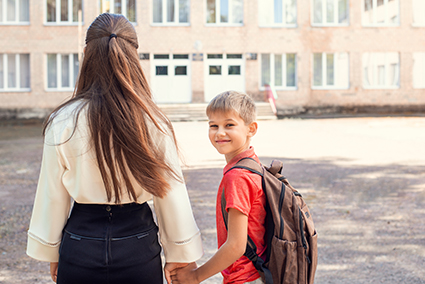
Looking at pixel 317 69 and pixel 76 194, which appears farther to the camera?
pixel 317 69

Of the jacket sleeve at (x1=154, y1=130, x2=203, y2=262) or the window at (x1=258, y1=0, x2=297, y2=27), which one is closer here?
the jacket sleeve at (x1=154, y1=130, x2=203, y2=262)

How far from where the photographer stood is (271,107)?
25.8 metres

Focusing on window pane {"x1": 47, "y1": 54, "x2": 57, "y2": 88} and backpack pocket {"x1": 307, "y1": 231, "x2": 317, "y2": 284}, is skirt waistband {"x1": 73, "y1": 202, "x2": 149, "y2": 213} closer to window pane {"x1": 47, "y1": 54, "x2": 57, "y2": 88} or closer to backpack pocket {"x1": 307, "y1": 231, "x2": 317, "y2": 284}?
backpack pocket {"x1": 307, "y1": 231, "x2": 317, "y2": 284}

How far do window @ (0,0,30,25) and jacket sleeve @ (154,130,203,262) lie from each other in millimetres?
28060

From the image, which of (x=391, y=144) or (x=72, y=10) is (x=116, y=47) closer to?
(x=391, y=144)

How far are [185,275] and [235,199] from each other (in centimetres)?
48

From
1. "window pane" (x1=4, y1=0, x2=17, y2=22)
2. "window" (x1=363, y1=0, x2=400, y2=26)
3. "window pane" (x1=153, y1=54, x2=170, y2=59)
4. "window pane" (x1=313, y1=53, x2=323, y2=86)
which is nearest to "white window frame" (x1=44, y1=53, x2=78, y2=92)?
"window pane" (x1=4, y1=0, x2=17, y2=22)

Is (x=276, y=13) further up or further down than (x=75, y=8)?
further down

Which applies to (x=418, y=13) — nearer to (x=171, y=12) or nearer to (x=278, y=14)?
(x=278, y=14)

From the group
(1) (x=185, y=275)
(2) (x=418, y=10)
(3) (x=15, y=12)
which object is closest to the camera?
(1) (x=185, y=275)

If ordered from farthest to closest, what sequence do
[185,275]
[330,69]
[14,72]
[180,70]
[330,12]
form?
[330,12] → [330,69] → [180,70] → [14,72] → [185,275]

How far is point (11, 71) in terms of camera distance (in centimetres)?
2734

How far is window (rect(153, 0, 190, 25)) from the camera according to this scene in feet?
91.5

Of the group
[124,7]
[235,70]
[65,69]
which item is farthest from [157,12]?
[65,69]
